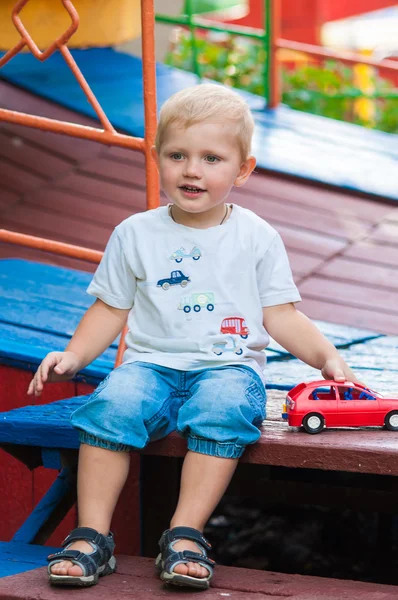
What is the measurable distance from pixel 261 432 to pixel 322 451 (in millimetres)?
171

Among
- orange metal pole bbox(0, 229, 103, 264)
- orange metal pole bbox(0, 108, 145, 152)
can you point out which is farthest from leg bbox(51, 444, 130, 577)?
orange metal pole bbox(0, 108, 145, 152)

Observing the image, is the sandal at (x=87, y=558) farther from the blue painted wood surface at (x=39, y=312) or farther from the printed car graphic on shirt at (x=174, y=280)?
the blue painted wood surface at (x=39, y=312)

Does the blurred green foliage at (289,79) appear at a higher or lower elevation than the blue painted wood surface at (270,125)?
higher

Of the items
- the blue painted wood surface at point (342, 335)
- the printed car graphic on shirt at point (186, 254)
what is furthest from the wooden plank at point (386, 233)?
the printed car graphic on shirt at point (186, 254)

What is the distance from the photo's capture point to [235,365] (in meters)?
2.38

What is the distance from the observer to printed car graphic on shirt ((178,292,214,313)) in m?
2.39

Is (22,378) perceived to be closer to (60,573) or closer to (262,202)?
(60,573)

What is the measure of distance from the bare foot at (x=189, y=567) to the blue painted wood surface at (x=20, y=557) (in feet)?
1.25

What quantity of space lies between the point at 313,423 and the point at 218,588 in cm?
40

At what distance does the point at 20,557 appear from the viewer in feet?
7.85

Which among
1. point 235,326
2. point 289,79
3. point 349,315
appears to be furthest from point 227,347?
point 289,79

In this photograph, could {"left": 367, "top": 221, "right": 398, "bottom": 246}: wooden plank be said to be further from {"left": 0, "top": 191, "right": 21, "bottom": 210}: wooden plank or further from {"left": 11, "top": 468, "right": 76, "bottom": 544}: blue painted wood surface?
{"left": 11, "top": 468, "right": 76, "bottom": 544}: blue painted wood surface

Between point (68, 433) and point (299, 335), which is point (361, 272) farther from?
point (68, 433)

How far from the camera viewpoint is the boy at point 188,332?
85.9 inches
